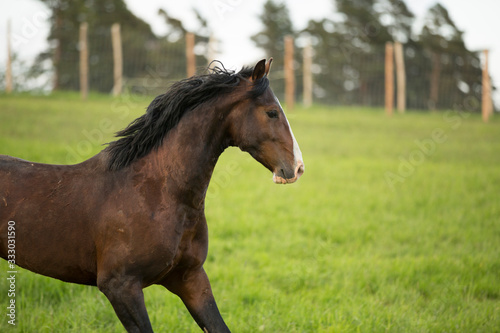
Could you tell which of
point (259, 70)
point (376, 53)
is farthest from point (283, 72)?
point (259, 70)

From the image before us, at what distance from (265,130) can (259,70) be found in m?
0.34

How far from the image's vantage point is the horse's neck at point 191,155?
2568mm

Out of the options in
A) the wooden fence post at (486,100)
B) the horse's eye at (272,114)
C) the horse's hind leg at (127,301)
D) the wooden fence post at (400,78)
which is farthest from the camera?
the wooden fence post at (400,78)

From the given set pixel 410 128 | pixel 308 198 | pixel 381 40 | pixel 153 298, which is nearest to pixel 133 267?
pixel 153 298

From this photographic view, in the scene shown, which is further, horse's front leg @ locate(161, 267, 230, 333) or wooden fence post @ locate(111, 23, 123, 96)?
wooden fence post @ locate(111, 23, 123, 96)

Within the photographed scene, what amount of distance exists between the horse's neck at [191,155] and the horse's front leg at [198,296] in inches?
18.5

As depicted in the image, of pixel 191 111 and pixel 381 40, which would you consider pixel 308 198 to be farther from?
pixel 381 40

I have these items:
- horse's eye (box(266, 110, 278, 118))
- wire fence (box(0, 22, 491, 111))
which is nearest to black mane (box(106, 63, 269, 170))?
horse's eye (box(266, 110, 278, 118))

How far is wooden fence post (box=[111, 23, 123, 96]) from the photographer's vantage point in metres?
17.3

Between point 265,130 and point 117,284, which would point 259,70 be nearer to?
point 265,130

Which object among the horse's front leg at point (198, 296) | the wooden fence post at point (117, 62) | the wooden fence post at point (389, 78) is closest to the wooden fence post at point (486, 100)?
the wooden fence post at point (389, 78)

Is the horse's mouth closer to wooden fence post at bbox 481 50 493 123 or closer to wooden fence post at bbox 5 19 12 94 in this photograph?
wooden fence post at bbox 5 19 12 94

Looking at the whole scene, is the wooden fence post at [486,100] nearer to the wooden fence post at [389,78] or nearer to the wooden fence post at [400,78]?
the wooden fence post at [400,78]

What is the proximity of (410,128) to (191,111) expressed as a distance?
14.0m
